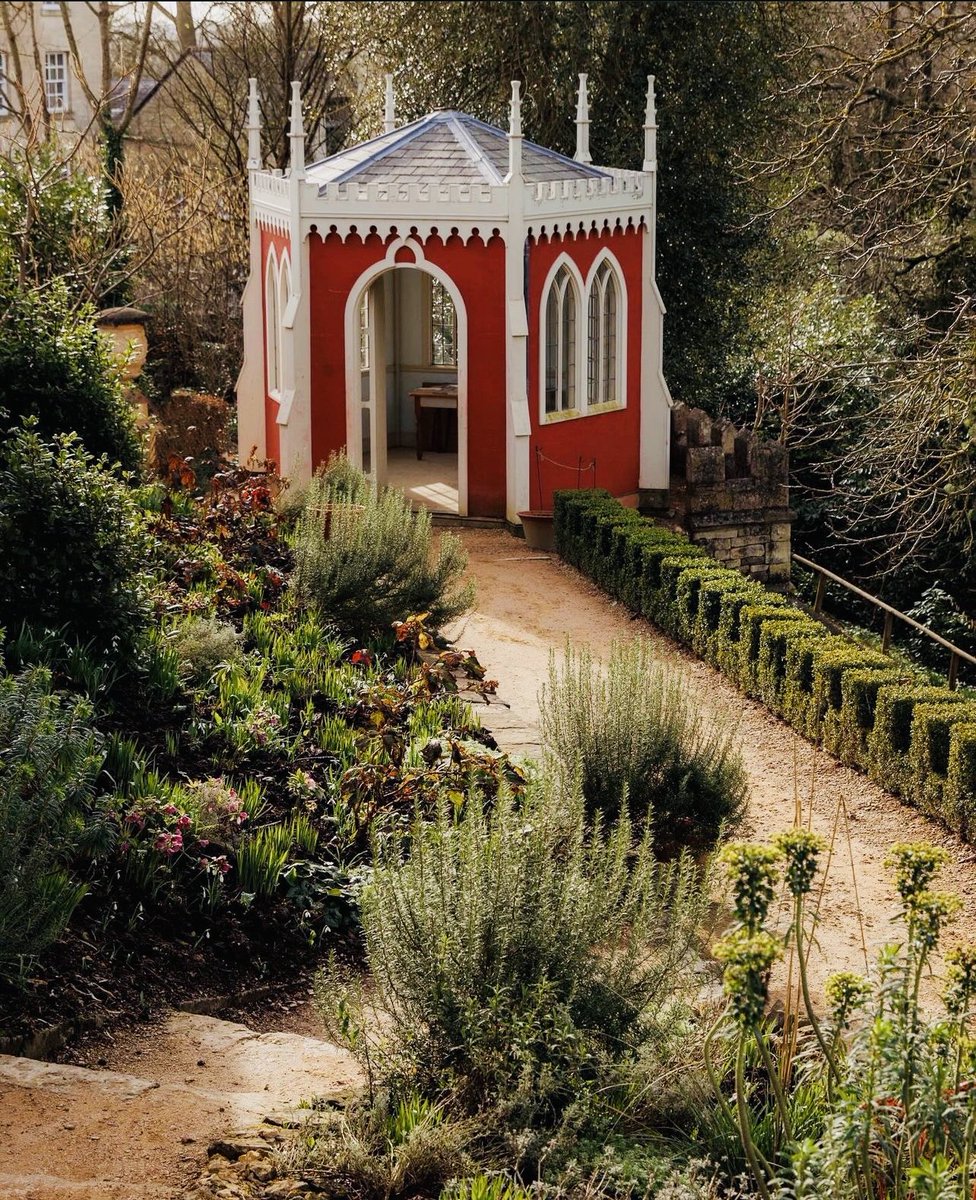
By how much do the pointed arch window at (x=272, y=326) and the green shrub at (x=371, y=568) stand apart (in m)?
5.24

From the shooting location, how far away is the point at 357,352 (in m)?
16.0

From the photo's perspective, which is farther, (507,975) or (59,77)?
(59,77)

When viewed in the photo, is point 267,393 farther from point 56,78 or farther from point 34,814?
point 56,78

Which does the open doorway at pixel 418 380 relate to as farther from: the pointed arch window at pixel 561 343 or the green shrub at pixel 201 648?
the green shrub at pixel 201 648

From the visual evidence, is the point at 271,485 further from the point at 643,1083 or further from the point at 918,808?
the point at 643,1083

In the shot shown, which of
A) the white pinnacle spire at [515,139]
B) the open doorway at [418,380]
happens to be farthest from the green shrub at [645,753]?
the open doorway at [418,380]

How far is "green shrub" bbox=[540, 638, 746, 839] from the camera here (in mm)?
8414

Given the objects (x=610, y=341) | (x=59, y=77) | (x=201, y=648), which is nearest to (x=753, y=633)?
(x=201, y=648)

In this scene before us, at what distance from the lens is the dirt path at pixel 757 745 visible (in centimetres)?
796

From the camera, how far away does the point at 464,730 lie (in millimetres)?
9000

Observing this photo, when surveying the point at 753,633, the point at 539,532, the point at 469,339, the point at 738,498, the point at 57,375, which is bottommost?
the point at 753,633

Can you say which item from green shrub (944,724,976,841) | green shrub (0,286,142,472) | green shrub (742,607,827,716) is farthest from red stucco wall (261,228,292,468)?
green shrub (944,724,976,841)

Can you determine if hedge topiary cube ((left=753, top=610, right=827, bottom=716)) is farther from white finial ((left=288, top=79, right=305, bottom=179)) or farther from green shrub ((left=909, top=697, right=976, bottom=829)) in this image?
white finial ((left=288, top=79, right=305, bottom=179))

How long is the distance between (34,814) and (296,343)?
10489mm
